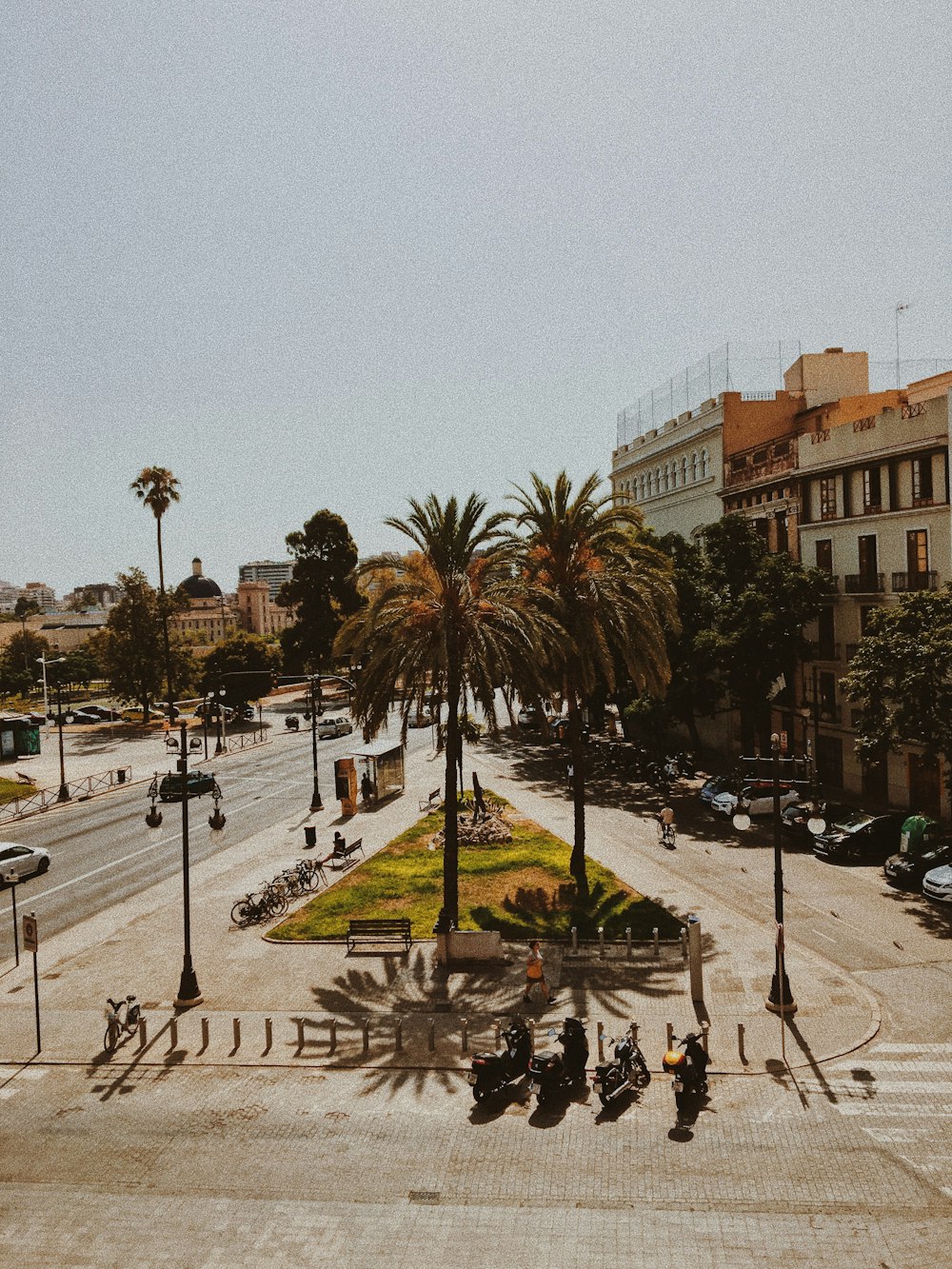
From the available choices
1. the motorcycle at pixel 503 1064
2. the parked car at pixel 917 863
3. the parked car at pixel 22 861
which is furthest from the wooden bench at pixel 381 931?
the parked car at pixel 917 863

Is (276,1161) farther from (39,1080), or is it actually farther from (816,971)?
(816,971)

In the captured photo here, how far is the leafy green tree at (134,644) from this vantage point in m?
72.6

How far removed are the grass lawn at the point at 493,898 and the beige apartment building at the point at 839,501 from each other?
36.1 ft

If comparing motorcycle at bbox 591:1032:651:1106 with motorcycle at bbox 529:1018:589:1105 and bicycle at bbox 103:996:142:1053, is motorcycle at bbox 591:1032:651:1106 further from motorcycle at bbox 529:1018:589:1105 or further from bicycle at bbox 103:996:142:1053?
bicycle at bbox 103:996:142:1053

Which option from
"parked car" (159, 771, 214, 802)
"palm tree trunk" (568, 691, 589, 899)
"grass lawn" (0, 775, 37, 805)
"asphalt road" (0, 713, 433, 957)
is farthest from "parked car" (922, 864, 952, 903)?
"grass lawn" (0, 775, 37, 805)

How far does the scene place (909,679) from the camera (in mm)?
27562

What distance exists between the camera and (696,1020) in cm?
1812

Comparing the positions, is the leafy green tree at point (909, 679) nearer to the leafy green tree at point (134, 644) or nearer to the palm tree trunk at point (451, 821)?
the palm tree trunk at point (451, 821)

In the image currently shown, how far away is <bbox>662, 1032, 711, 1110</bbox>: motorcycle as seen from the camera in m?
14.9

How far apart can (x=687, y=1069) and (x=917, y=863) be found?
51.7 feet

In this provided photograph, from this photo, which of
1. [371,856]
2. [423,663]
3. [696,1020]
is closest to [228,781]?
[371,856]

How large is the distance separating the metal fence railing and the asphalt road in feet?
2.61

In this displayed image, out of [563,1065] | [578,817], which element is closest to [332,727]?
[578,817]

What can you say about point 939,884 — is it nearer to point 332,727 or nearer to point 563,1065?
point 563,1065
